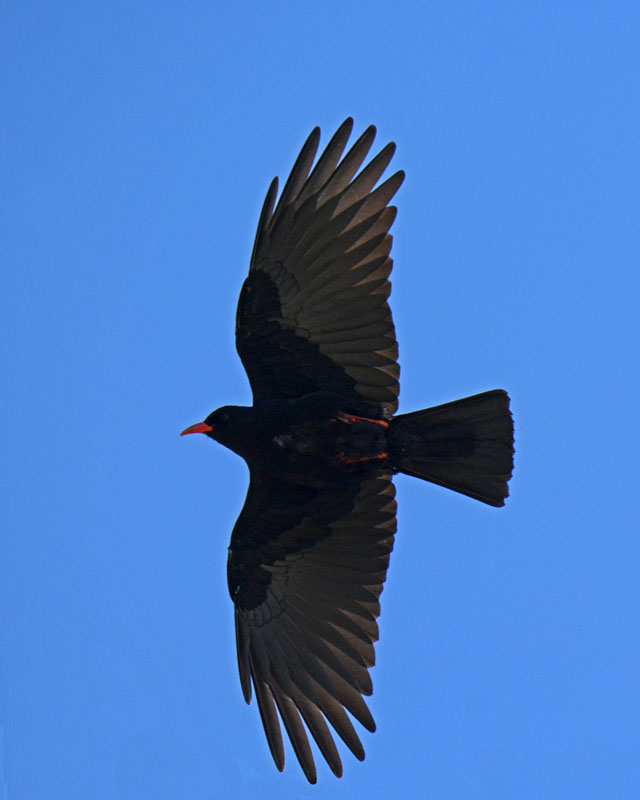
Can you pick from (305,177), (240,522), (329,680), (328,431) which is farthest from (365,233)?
(329,680)

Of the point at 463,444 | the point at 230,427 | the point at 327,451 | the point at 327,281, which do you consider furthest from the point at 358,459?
the point at 327,281

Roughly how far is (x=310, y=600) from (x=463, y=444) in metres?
1.52

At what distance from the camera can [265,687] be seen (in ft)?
26.3

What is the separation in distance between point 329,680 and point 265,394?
77.8 inches

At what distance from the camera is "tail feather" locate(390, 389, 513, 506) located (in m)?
7.81

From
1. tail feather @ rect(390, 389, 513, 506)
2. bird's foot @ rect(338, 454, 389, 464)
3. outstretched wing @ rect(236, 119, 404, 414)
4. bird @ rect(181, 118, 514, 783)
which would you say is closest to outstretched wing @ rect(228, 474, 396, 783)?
bird @ rect(181, 118, 514, 783)

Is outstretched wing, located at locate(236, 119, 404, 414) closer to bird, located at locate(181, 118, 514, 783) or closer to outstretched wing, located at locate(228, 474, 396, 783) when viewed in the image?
bird, located at locate(181, 118, 514, 783)

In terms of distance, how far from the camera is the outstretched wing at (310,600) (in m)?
7.79

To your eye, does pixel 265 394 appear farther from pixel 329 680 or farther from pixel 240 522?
pixel 329 680

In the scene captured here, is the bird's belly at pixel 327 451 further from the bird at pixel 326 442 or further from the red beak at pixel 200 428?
the red beak at pixel 200 428

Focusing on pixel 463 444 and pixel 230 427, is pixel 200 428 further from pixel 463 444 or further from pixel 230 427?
pixel 463 444

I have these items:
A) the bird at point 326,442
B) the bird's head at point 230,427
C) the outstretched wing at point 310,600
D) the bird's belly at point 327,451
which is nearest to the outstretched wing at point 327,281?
the bird at point 326,442

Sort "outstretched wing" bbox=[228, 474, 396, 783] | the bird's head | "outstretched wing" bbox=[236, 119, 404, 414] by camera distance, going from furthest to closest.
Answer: the bird's head < "outstretched wing" bbox=[228, 474, 396, 783] < "outstretched wing" bbox=[236, 119, 404, 414]

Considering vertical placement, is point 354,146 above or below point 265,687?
above
